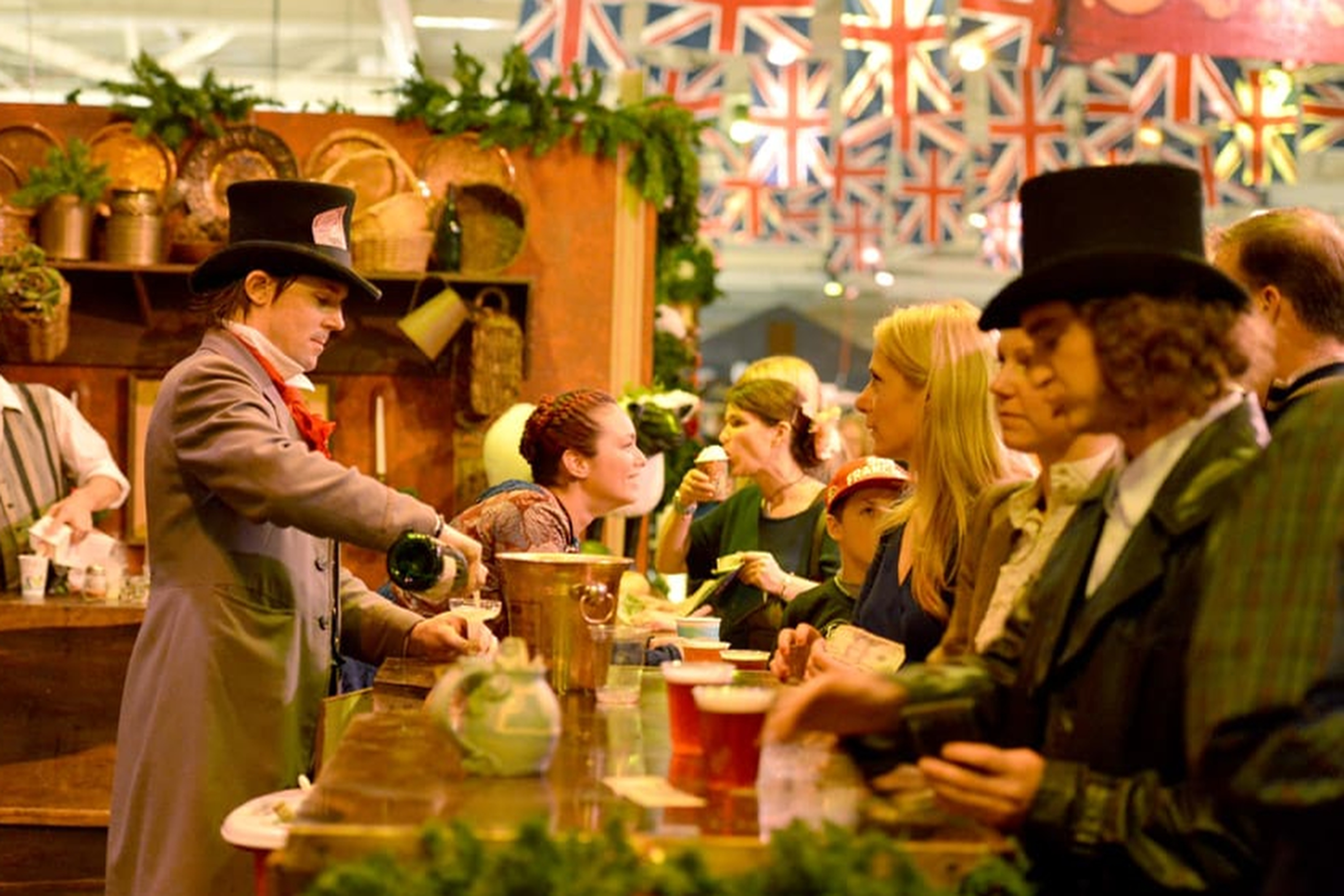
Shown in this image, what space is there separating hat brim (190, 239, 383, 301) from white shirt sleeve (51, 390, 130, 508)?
2.79 metres

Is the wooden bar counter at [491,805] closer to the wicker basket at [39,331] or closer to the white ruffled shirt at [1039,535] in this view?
the white ruffled shirt at [1039,535]

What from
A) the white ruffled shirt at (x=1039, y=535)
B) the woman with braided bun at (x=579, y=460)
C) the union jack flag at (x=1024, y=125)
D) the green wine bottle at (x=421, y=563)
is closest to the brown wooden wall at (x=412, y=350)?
the woman with braided bun at (x=579, y=460)

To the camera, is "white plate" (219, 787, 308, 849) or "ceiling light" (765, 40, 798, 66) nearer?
"white plate" (219, 787, 308, 849)

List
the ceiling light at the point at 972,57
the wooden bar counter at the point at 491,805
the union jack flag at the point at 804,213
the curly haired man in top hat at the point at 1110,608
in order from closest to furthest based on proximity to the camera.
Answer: the wooden bar counter at the point at 491,805 → the curly haired man in top hat at the point at 1110,608 → the ceiling light at the point at 972,57 → the union jack flag at the point at 804,213

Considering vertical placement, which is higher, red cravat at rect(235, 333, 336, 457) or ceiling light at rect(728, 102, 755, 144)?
ceiling light at rect(728, 102, 755, 144)

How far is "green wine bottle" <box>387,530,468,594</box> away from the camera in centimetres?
317

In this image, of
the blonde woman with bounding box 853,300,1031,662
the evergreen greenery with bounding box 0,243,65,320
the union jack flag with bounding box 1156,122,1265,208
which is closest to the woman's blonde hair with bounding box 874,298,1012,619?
the blonde woman with bounding box 853,300,1031,662

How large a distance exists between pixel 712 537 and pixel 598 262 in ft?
7.12

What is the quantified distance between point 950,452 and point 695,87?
6.79m

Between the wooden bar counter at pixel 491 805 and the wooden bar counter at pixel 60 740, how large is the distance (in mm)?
3468

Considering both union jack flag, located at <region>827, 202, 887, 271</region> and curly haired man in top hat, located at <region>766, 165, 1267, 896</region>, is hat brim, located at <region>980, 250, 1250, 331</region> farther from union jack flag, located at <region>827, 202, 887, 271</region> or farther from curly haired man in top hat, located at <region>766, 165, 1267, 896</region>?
union jack flag, located at <region>827, 202, 887, 271</region>

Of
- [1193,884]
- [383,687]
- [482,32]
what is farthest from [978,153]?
[1193,884]

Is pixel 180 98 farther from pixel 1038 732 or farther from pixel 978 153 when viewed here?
pixel 978 153

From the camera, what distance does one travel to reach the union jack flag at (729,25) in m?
7.93
